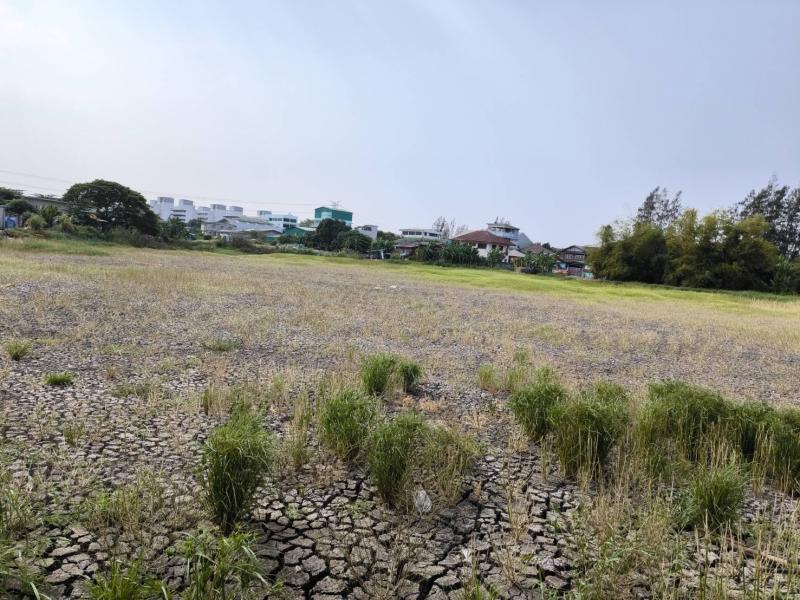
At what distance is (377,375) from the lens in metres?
8.61

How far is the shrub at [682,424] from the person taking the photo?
251 inches

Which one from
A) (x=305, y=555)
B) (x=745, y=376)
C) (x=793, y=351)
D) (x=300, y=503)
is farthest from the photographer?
(x=793, y=351)

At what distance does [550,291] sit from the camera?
149ft

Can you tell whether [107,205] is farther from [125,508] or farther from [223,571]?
[223,571]

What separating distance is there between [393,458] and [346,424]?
106 cm

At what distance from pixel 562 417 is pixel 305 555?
3.69 meters

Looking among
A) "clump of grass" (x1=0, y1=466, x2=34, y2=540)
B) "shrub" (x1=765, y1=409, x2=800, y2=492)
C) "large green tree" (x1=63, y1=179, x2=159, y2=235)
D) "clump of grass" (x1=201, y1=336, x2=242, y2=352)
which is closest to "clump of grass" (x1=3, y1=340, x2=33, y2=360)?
"clump of grass" (x1=201, y1=336, x2=242, y2=352)

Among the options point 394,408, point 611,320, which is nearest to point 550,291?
point 611,320

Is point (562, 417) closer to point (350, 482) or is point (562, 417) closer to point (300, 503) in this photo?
point (350, 482)

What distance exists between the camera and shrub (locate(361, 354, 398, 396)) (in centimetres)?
849

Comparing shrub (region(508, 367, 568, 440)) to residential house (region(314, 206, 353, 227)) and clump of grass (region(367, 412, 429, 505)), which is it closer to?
clump of grass (region(367, 412, 429, 505))

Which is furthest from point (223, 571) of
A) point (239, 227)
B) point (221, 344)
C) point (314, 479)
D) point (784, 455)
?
point (239, 227)

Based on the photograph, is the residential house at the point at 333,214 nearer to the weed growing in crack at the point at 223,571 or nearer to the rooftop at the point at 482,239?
the rooftop at the point at 482,239

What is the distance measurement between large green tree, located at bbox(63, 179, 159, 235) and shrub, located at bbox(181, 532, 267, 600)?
7553 centimetres
